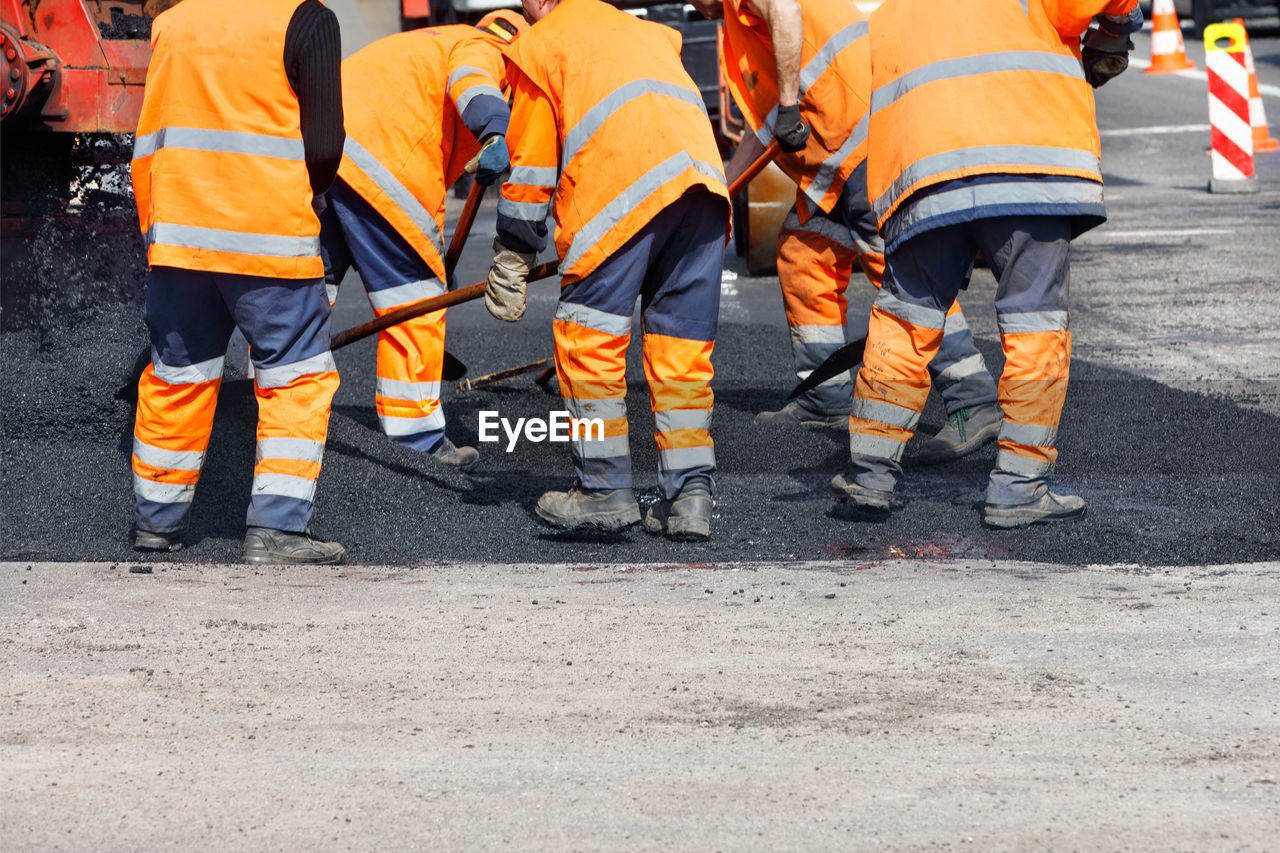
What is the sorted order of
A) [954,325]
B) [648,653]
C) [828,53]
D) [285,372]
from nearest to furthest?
1. [648,653]
2. [285,372]
3. [828,53]
4. [954,325]

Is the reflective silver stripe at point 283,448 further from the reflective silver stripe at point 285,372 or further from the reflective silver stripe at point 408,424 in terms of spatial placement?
the reflective silver stripe at point 408,424

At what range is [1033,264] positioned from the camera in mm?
3920

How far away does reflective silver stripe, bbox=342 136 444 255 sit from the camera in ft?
14.6

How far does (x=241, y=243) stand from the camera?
3635mm

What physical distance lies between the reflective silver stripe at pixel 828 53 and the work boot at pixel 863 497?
1.32 m

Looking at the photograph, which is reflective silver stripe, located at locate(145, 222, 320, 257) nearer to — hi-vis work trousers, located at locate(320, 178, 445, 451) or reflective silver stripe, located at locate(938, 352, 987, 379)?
hi-vis work trousers, located at locate(320, 178, 445, 451)

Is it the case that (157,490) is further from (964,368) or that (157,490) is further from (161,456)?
(964,368)

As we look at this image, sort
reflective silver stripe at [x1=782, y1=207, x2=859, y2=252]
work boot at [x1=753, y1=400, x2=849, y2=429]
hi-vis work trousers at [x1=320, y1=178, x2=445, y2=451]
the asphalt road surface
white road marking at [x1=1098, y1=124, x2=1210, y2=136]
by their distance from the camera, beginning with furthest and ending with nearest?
white road marking at [x1=1098, y1=124, x2=1210, y2=136], work boot at [x1=753, y1=400, x2=849, y2=429], reflective silver stripe at [x1=782, y1=207, x2=859, y2=252], hi-vis work trousers at [x1=320, y1=178, x2=445, y2=451], the asphalt road surface

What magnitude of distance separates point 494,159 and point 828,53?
120cm

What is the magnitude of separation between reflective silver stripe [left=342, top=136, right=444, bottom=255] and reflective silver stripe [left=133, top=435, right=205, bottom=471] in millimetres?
1069

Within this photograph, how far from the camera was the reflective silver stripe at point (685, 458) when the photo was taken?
13.1 feet

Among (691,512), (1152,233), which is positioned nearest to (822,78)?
(691,512)

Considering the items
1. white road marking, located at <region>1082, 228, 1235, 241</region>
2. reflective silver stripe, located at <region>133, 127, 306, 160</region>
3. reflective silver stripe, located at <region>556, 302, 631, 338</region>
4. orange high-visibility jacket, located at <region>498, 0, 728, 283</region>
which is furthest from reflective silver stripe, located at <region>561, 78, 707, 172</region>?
white road marking, located at <region>1082, 228, 1235, 241</region>

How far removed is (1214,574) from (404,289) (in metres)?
2.52
